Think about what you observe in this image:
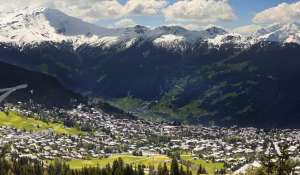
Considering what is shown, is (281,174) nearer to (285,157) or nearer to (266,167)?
(285,157)

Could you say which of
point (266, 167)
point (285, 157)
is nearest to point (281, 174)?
point (285, 157)

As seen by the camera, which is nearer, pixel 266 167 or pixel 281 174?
pixel 281 174

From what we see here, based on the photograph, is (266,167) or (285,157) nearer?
(285,157)
